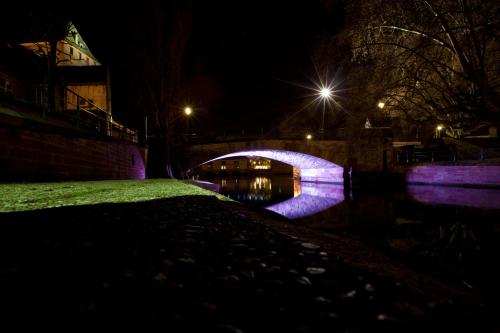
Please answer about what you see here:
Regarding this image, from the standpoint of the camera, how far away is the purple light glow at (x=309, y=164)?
27422 mm

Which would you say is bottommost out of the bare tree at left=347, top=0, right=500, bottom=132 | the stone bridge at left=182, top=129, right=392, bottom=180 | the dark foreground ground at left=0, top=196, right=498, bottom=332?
the dark foreground ground at left=0, top=196, right=498, bottom=332

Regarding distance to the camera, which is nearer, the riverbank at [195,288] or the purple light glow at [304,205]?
the riverbank at [195,288]

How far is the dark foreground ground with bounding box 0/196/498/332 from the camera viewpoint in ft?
3.59

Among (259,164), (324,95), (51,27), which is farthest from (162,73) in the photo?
(259,164)

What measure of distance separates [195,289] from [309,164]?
106 ft

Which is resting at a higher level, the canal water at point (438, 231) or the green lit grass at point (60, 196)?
the green lit grass at point (60, 196)

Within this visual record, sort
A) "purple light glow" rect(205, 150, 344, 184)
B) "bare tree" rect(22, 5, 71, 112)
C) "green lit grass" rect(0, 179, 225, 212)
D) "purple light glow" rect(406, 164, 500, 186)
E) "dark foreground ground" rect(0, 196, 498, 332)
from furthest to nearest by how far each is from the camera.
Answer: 1. "purple light glow" rect(205, 150, 344, 184)
2. "purple light glow" rect(406, 164, 500, 186)
3. "bare tree" rect(22, 5, 71, 112)
4. "green lit grass" rect(0, 179, 225, 212)
5. "dark foreground ground" rect(0, 196, 498, 332)

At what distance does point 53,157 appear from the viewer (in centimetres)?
898

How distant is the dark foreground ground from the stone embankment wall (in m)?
6.91

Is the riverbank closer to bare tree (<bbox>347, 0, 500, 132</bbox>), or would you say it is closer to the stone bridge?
bare tree (<bbox>347, 0, 500, 132</bbox>)

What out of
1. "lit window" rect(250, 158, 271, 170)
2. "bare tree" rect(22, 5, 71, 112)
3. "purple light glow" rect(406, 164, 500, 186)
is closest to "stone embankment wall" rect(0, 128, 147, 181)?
"bare tree" rect(22, 5, 71, 112)

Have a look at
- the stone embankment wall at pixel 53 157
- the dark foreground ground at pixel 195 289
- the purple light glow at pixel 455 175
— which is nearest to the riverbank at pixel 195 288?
the dark foreground ground at pixel 195 289

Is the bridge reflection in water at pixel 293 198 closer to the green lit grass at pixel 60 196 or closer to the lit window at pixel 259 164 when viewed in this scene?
the green lit grass at pixel 60 196

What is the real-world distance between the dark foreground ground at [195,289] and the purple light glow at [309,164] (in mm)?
23127
